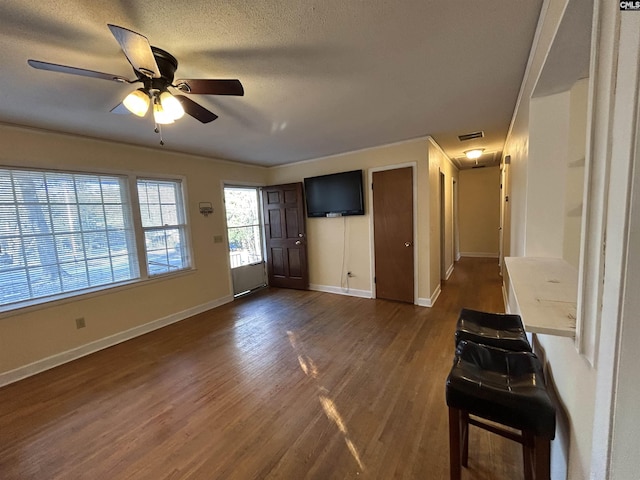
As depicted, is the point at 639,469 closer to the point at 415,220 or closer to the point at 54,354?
the point at 415,220

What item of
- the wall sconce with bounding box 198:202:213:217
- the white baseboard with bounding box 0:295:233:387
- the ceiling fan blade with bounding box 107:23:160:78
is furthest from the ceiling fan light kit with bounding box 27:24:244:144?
the white baseboard with bounding box 0:295:233:387

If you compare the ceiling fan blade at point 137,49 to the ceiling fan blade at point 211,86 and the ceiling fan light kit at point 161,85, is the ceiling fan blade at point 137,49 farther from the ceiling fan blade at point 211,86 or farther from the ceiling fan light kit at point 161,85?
the ceiling fan blade at point 211,86

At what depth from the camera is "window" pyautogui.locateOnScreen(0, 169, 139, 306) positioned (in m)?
2.61

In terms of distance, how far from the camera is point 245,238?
207 inches

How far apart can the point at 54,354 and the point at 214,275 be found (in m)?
2.05

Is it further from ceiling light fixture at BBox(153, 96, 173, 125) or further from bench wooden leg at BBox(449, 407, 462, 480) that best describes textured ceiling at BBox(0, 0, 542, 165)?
bench wooden leg at BBox(449, 407, 462, 480)

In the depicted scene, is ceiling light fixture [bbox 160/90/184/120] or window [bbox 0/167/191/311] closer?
ceiling light fixture [bbox 160/90/184/120]

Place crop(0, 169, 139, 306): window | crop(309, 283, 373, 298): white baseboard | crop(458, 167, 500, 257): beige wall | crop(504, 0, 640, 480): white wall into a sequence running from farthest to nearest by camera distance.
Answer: crop(458, 167, 500, 257): beige wall → crop(309, 283, 373, 298): white baseboard → crop(0, 169, 139, 306): window → crop(504, 0, 640, 480): white wall

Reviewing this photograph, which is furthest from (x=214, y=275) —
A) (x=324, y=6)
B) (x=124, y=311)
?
(x=324, y=6)

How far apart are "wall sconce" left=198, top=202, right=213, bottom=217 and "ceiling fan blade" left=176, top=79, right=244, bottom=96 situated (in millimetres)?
2803

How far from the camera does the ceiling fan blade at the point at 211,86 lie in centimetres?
160

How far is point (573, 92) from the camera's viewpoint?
4.91ft

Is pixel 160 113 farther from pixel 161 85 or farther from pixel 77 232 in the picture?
pixel 77 232

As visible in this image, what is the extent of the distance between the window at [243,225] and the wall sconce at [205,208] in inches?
14.8
